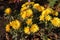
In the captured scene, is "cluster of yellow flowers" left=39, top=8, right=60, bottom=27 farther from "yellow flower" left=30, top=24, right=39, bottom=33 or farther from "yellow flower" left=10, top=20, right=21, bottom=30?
"yellow flower" left=10, top=20, right=21, bottom=30

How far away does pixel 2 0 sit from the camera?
4.63 m

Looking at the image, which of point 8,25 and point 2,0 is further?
point 2,0

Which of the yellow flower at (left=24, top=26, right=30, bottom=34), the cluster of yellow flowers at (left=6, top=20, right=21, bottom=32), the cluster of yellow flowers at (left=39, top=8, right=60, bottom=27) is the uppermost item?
the cluster of yellow flowers at (left=39, top=8, right=60, bottom=27)

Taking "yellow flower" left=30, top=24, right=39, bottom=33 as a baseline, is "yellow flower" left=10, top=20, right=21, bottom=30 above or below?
above

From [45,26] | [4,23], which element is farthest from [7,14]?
[45,26]

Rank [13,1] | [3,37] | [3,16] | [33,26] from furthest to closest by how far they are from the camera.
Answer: [13,1]
[3,16]
[3,37]
[33,26]

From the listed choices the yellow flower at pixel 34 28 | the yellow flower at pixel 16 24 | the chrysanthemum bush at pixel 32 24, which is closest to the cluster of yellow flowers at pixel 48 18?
the chrysanthemum bush at pixel 32 24

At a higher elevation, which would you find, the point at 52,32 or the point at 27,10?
the point at 27,10

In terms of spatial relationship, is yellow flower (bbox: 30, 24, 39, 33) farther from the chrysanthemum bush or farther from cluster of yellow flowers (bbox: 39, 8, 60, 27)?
cluster of yellow flowers (bbox: 39, 8, 60, 27)

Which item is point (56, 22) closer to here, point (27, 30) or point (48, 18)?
point (48, 18)

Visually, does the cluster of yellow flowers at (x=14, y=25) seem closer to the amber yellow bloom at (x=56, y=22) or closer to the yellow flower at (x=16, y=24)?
the yellow flower at (x=16, y=24)

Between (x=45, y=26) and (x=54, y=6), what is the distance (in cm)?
87

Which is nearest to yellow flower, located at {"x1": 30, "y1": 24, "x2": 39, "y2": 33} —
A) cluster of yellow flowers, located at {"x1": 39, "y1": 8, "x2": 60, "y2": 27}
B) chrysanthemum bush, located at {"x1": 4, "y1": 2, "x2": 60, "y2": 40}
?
chrysanthemum bush, located at {"x1": 4, "y1": 2, "x2": 60, "y2": 40}

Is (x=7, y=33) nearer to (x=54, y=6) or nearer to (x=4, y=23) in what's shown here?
(x=4, y=23)
